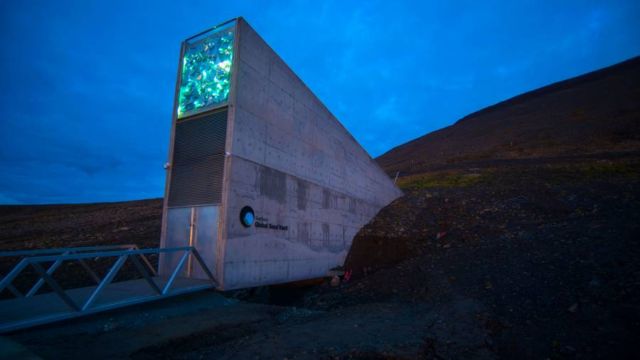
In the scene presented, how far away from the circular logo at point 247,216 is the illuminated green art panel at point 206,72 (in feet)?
9.13

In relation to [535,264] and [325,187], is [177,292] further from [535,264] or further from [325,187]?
[535,264]

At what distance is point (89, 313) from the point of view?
4.82 metres

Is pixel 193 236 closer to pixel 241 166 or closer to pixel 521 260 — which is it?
pixel 241 166

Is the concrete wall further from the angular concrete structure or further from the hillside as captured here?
the hillside

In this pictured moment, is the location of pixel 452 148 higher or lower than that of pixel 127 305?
higher

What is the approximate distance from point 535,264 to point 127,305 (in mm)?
9514

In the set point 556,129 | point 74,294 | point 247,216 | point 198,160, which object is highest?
point 556,129

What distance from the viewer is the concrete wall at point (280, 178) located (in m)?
7.89

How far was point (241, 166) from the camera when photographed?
803 cm

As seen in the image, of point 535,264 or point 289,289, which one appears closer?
point 535,264

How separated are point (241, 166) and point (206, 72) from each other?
2.82 metres

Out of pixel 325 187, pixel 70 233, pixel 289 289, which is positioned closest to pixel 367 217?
pixel 325 187

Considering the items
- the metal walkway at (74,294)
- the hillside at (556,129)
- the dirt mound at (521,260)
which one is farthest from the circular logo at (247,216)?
the hillside at (556,129)

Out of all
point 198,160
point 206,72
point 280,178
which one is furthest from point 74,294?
point 206,72
